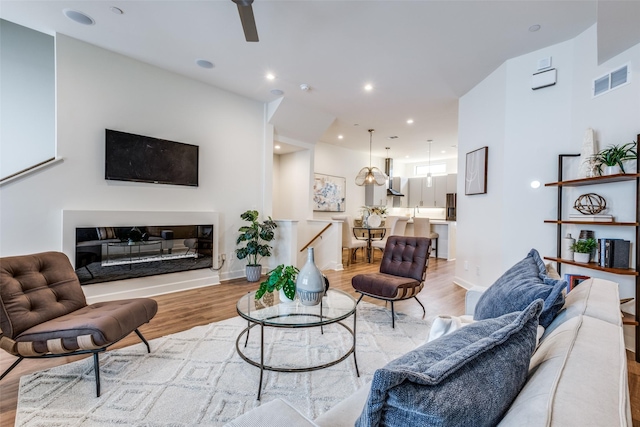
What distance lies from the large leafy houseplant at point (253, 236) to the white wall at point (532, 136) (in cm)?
309

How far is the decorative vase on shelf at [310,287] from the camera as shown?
2.13m

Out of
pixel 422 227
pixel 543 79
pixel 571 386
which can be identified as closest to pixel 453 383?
pixel 571 386

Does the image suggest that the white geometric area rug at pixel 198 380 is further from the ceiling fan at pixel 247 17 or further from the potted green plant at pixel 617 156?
the ceiling fan at pixel 247 17

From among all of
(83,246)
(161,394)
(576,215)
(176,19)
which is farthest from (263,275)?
(576,215)

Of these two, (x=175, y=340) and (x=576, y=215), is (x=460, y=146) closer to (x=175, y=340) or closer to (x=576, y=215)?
(x=576, y=215)

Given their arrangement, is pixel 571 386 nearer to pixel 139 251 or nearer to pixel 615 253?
pixel 615 253

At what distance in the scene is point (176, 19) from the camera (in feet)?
9.36

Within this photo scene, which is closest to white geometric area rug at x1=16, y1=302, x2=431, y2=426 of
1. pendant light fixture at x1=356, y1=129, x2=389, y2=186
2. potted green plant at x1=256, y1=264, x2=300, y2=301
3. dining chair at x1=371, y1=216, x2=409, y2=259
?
potted green plant at x1=256, y1=264, x2=300, y2=301

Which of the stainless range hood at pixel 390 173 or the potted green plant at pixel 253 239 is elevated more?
the stainless range hood at pixel 390 173

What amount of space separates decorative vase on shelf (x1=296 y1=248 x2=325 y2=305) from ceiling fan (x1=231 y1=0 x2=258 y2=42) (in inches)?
77.1

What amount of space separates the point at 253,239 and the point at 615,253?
14.0 ft

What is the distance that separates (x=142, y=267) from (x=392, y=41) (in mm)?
3999

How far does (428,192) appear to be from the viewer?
29.8 ft

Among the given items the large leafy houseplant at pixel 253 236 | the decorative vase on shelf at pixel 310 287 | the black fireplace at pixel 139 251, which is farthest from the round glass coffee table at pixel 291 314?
the large leafy houseplant at pixel 253 236
